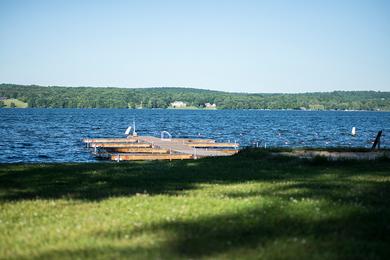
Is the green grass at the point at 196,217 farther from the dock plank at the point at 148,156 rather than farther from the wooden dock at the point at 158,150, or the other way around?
the wooden dock at the point at 158,150

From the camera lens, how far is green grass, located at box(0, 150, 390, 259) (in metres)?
8.09

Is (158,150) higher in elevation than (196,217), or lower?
lower

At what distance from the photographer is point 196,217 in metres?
10.4

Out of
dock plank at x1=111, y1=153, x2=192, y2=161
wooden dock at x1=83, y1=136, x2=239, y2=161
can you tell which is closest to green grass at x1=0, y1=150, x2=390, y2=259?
dock plank at x1=111, y1=153, x2=192, y2=161

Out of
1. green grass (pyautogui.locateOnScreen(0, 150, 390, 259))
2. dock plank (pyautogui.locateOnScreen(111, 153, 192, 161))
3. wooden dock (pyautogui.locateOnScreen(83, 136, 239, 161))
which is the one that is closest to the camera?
green grass (pyautogui.locateOnScreen(0, 150, 390, 259))

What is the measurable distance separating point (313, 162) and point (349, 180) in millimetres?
6070

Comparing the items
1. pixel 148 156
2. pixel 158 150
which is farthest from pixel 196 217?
pixel 158 150

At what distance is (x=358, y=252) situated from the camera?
7.90m

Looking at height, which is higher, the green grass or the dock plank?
the green grass

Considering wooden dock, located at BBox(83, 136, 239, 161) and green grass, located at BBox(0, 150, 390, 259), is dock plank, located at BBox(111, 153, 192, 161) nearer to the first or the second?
wooden dock, located at BBox(83, 136, 239, 161)

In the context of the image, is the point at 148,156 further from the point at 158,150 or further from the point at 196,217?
the point at 196,217

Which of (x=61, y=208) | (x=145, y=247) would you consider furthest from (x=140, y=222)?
(x=61, y=208)

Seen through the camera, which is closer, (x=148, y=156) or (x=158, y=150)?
(x=148, y=156)

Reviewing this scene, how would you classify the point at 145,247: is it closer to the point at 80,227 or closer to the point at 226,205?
the point at 80,227
